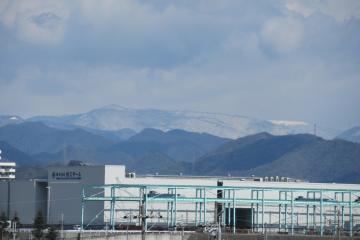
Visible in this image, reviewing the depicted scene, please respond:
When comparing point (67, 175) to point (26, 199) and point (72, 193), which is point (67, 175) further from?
point (26, 199)

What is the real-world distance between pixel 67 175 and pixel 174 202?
17499 mm

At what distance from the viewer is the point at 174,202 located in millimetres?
110625

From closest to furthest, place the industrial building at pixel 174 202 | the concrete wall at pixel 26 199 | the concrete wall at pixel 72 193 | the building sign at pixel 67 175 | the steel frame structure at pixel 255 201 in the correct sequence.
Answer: the steel frame structure at pixel 255 201 < the industrial building at pixel 174 202 < the concrete wall at pixel 72 193 < the building sign at pixel 67 175 < the concrete wall at pixel 26 199

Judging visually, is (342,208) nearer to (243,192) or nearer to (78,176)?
(243,192)

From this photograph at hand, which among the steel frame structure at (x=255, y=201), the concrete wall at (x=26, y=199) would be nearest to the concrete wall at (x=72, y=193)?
the steel frame structure at (x=255, y=201)

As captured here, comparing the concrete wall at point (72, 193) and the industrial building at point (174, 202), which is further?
the concrete wall at point (72, 193)

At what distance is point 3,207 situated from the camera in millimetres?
127438

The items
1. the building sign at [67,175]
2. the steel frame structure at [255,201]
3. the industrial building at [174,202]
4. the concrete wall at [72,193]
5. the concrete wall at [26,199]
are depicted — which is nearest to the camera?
the steel frame structure at [255,201]

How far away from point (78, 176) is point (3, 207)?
40.0 feet

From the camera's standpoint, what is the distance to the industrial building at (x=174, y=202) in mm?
113750

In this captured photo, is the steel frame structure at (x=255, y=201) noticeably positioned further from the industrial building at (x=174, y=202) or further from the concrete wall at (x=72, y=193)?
the concrete wall at (x=72, y=193)

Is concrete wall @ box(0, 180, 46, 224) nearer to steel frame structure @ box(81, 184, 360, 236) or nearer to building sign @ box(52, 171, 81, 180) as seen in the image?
building sign @ box(52, 171, 81, 180)

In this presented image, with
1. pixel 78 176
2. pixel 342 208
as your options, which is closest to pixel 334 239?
pixel 342 208

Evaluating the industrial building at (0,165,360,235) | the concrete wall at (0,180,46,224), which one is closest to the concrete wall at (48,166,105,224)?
the industrial building at (0,165,360,235)
